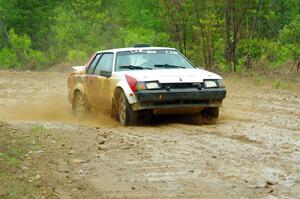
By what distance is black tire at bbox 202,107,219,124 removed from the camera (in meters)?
12.3

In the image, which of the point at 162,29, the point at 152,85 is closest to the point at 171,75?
the point at 152,85

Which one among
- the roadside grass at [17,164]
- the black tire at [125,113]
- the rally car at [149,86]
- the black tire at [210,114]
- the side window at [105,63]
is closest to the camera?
the roadside grass at [17,164]

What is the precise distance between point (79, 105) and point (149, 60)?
7.78 ft

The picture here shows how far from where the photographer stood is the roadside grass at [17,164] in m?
6.65

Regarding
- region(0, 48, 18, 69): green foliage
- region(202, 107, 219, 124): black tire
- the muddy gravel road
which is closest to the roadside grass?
the muddy gravel road

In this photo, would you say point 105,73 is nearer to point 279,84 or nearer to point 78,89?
point 78,89

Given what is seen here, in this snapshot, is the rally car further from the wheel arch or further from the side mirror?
the wheel arch

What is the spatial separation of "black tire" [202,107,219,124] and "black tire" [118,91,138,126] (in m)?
1.35

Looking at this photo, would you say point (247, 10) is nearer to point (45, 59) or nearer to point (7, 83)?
point (7, 83)

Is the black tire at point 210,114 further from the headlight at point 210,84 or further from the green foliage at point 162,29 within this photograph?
the green foliage at point 162,29

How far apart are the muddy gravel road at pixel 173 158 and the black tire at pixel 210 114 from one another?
0.24 meters

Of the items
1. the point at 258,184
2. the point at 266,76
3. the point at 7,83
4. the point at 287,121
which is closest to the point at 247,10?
the point at 266,76

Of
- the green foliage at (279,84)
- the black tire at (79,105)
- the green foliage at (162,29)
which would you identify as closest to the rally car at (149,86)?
the black tire at (79,105)

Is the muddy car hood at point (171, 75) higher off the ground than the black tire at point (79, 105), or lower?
higher
